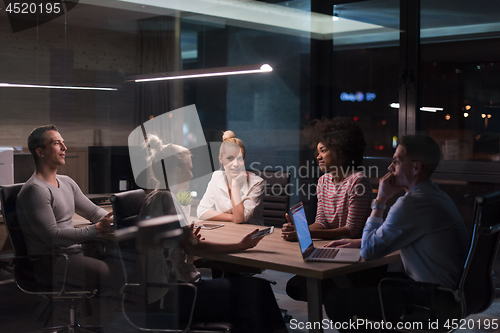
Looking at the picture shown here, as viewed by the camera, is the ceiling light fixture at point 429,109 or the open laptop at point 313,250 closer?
the open laptop at point 313,250

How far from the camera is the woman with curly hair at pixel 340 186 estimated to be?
8.96 feet

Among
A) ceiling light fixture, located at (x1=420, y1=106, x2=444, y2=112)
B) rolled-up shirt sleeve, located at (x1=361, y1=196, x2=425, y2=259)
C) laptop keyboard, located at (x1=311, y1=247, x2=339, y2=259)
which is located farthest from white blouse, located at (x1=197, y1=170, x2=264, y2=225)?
ceiling light fixture, located at (x1=420, y1=106, x2=444, y2=112)

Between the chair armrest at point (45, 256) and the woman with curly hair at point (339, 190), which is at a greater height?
the woman with curly hair at point (339, 190)

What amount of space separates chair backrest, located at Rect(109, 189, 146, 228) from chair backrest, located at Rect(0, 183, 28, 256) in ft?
1.37

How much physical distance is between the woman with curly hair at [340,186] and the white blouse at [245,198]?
0.51m

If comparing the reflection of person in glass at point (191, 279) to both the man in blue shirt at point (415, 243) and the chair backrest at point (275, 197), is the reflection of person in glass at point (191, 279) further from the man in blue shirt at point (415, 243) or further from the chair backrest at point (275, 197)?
the chair backrest at point (275, 197)

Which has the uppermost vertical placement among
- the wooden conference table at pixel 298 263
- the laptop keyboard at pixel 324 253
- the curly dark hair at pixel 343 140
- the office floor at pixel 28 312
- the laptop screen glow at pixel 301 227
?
the curly dark hair at pixel 343 140

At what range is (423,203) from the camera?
2.16 m

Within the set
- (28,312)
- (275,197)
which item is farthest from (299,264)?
(275,197)

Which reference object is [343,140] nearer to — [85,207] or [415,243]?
[415,243]

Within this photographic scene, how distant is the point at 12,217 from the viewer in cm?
223

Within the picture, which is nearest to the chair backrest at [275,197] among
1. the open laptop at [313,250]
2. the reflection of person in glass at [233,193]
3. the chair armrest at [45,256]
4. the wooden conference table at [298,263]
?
the reflection of person in glass at [233,193]

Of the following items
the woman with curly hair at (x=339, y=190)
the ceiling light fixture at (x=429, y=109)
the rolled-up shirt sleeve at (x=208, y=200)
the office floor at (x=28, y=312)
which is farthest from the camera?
the ceiling light fixture at (x=429, y=109)

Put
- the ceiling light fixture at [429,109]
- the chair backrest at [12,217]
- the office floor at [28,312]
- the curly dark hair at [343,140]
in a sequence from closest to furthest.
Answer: the chair backrest at [12,217]
the office floor at [28,312]
the curly dark hair at [343,140]
the ceiling light fixture at [429,109]
